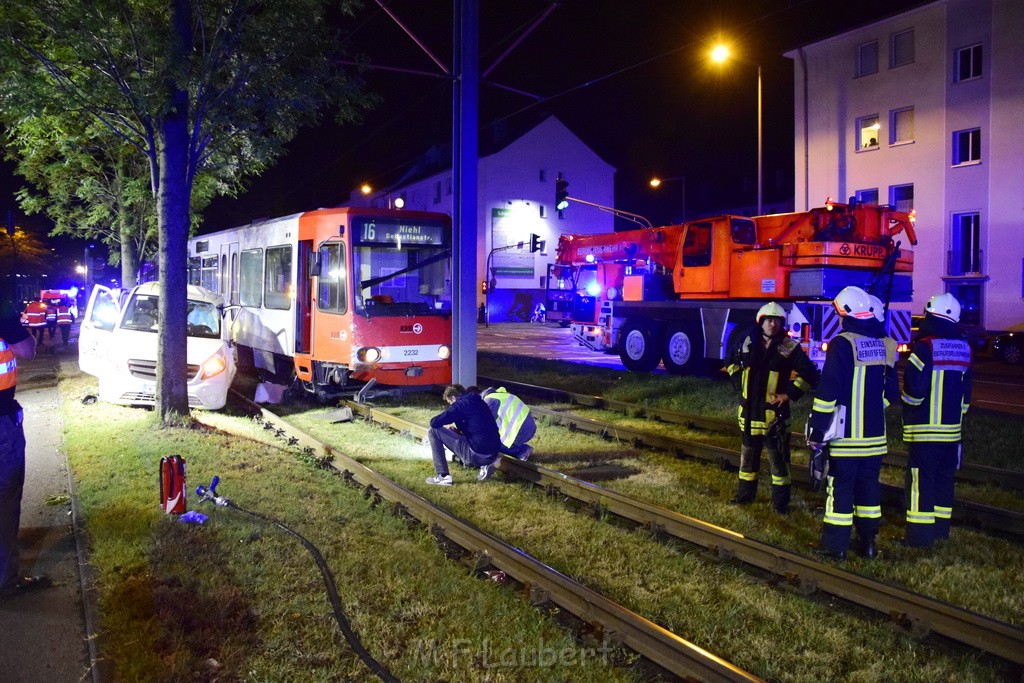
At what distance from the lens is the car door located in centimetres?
1270

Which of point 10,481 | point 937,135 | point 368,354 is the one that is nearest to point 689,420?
point 368,354

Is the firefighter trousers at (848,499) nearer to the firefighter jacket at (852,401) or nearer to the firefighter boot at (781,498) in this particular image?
the firefighter jacket at (852,401)

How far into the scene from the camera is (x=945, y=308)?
585 cm

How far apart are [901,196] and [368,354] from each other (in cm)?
2576

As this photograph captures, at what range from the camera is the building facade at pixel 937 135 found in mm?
26078

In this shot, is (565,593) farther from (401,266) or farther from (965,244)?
(965,244)

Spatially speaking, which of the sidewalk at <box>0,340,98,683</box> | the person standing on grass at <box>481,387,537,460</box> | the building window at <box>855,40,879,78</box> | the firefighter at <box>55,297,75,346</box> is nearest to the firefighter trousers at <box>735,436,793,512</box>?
the person standing on grass at <box>481,387,537,460</box>

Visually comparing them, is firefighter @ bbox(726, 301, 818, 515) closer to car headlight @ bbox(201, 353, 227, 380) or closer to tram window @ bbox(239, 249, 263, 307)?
car headlight @ bbox(201, 353, 227, 380)

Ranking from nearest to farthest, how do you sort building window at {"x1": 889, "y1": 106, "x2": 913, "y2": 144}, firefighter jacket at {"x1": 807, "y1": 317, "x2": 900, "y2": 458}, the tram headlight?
1. firefighter jacket at {"x1": 807, "y1": 317, "x2": 900, "y2": 458}
2. the tram headlight
3. building window at {"x1": 889, "y1": 106, "x2": 913, "y2": 144}

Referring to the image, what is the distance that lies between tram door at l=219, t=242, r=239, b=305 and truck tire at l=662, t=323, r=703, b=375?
907cm

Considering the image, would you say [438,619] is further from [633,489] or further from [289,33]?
[289,33]

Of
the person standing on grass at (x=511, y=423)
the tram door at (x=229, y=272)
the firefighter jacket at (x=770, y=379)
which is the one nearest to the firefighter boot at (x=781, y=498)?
the firefighter jacket at (x=770, y=379)

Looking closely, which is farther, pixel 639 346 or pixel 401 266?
pixel 639 346

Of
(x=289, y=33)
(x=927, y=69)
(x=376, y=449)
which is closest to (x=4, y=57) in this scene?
(x=289, y=33)
